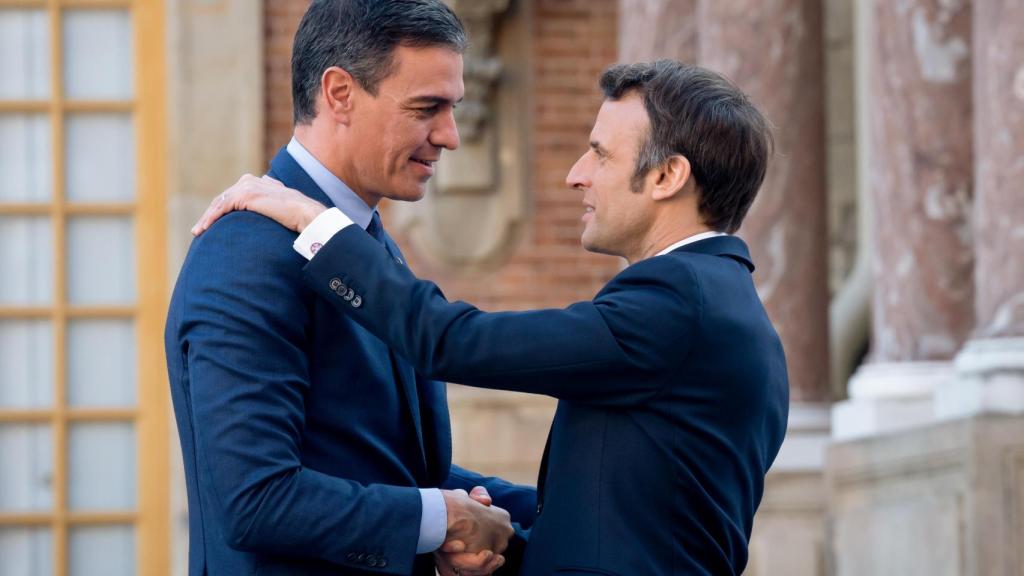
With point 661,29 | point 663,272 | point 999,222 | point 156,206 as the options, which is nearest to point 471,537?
point 663,272

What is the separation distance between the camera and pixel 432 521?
2719 millimetres

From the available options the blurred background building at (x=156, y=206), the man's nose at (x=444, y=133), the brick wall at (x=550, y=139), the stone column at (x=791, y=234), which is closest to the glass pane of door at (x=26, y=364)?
the blurred background building at (x=156, y=206)

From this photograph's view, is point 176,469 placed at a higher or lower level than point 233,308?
lower

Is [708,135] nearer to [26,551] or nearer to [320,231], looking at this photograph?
[320,231]

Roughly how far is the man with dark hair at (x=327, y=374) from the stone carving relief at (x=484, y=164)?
5.95 m

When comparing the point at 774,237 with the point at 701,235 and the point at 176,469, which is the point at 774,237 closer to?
the point at 176,469

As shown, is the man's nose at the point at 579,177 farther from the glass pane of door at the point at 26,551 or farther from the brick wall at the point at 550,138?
the glass pane of door at the point at 26,551

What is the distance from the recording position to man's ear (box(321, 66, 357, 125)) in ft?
9.30

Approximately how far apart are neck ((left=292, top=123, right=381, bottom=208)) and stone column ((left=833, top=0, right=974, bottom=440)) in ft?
13.4

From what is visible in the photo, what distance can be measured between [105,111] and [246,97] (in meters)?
0.76

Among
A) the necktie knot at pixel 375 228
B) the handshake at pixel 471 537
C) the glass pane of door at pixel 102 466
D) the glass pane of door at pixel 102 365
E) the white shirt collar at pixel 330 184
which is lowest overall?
the glass pane of door at pixel 102 466

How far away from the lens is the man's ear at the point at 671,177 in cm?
285

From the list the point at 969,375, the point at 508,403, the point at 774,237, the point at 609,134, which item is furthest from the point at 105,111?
the point at 609,134

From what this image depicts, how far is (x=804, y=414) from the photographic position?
7.71 m
